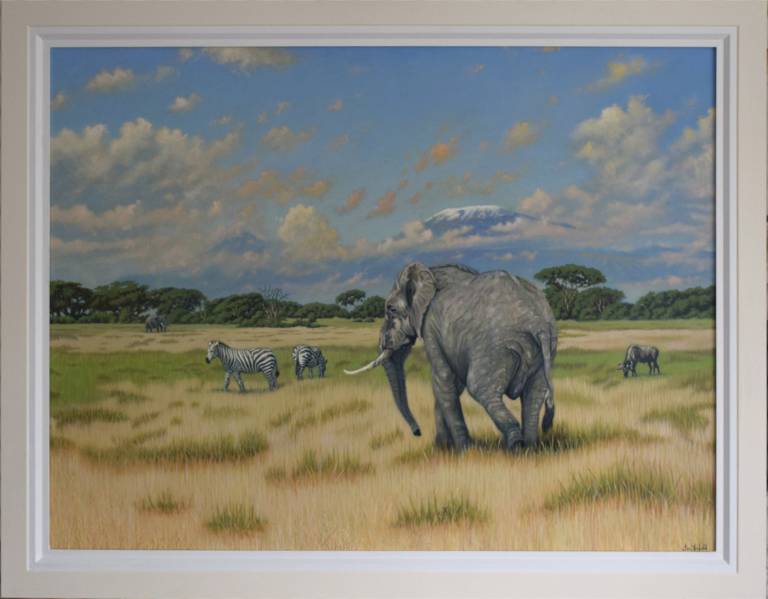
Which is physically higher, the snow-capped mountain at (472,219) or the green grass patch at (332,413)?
the snow-capped mountain at (472,219)

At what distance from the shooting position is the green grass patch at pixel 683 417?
2395 mm

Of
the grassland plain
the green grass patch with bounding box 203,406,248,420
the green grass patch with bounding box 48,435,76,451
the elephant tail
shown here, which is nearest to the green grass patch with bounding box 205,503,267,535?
the grassland plain

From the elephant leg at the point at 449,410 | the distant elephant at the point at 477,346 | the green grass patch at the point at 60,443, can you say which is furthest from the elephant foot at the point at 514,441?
A: the green grass patch at the point at 60,443

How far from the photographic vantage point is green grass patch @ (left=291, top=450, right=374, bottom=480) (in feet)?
7.88

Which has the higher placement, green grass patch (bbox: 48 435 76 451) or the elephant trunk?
the elephant trunk

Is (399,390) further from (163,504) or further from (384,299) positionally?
(163,504)

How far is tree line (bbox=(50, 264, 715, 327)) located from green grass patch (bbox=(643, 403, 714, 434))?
324 mm

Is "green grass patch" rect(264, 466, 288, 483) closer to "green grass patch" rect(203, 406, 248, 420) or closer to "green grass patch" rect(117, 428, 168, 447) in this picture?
"green grass patch" rect(203, 406, 248, 420)

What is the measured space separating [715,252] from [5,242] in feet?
8.19

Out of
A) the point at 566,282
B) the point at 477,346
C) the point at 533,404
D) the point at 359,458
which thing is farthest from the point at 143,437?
the point at 566,282

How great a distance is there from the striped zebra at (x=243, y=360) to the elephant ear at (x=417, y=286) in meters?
0.52

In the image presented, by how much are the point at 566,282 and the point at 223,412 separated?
4.24ft

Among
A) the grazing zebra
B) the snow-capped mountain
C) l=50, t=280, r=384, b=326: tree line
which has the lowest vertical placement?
the grazing zebra

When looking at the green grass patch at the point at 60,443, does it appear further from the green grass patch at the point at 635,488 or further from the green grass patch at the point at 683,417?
the green grass patch at the point at 683,417
